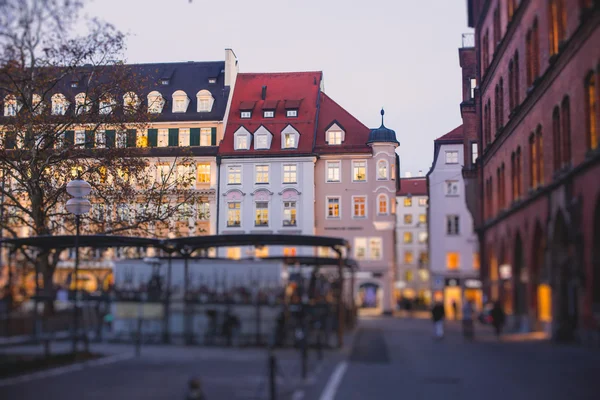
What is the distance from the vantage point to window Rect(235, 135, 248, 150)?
6149 cm

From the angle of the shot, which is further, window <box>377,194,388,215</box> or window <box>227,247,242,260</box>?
window <box>377,194,388,215</box>

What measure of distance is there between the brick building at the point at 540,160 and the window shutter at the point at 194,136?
2607cm

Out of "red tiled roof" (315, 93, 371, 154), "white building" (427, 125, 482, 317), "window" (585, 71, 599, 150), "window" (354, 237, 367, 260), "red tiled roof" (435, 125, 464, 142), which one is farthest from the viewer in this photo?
"red tiled roof" (315, 93, 371, 154)

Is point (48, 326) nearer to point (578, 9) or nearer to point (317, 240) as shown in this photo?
point (317, 240)

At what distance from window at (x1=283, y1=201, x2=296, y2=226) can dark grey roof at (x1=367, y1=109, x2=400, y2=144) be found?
807 centimetres

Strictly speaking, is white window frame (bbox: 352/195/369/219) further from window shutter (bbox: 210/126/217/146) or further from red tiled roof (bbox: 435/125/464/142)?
red tiled roof (bbox: 435/125/464/142)

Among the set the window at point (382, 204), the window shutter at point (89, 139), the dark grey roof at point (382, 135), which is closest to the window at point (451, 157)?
the window shutter at point (89, 139)

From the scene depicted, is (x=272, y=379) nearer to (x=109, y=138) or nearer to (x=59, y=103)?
(x=109, y=138)

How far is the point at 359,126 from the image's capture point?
63906mm

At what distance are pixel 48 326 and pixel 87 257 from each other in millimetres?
16189

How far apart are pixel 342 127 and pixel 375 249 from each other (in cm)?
1178

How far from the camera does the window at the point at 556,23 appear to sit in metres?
24.2

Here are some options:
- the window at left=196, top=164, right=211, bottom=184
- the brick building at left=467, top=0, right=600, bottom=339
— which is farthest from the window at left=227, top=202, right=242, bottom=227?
the brick building at left=467, top=0, right=600, bottom=339

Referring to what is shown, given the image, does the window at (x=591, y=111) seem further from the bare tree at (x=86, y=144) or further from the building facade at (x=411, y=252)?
the building facade at (x=411, y=252)
